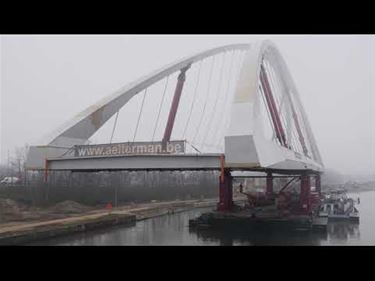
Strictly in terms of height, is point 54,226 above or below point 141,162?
below

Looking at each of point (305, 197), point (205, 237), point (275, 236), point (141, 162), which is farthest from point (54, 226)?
point (305, 197)

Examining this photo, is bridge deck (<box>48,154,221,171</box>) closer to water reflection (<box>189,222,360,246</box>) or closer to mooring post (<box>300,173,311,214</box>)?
water reflection (<box>189,222,360,246</box>)

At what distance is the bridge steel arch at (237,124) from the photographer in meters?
27.7

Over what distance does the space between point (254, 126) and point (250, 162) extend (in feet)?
7.61

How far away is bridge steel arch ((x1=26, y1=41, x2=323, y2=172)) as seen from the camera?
27703 millimetres

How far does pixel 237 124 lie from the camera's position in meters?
28.3

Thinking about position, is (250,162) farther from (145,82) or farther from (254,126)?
(145,82)

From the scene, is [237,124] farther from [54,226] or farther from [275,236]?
[54,226]

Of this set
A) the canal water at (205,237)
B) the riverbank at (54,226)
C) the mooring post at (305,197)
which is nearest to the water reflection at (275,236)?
the canal water at (205,237)

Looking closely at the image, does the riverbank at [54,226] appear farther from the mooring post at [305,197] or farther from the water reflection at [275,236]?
the mooring post at [305,197]

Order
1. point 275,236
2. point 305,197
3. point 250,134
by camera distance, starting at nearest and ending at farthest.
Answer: point 250,134
point 275,236
point 305,197
